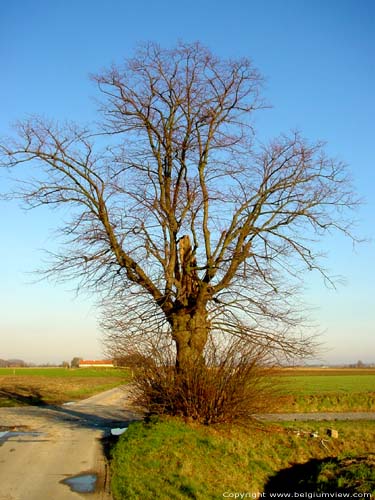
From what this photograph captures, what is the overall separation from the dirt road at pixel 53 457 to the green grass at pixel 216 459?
1.89ft

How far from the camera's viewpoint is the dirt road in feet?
32.1

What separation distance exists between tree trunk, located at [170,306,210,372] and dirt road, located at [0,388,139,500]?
2.02 m

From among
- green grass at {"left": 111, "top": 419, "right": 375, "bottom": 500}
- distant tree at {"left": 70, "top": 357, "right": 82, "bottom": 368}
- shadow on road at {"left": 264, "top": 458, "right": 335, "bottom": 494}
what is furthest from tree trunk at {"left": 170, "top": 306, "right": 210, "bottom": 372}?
distant tree at {"left": 70, "top": 357, "right": 82, "bottom": 368}

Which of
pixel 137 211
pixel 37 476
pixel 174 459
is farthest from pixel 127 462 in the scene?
pixel 137 211

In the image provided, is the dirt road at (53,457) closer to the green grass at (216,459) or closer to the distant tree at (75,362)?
the green grass at (216,459)

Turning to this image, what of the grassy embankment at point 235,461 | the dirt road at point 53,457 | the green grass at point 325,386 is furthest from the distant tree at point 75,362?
the grassy embankment at point 235,461

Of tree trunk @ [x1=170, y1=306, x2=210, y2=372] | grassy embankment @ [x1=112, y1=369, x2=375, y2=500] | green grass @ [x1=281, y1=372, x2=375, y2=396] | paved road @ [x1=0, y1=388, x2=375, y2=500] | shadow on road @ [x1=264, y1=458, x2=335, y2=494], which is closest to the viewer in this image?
paved road @ [x1=0, y1=388, x2=375, y2=500]

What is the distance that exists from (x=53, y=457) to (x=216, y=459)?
12.7 ft

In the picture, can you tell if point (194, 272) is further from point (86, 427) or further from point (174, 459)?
point (86, 427)

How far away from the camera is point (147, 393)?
14.2m

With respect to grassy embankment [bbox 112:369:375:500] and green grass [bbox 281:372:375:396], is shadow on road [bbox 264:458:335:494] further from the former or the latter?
green grass [bbox 281:372:375:396]

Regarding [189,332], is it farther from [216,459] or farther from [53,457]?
[53,457]

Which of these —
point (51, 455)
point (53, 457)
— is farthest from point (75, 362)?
point (53, 457)

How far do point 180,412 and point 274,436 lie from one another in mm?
2523
